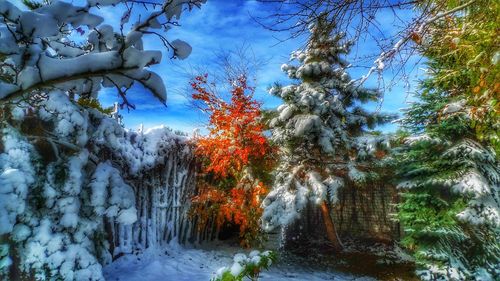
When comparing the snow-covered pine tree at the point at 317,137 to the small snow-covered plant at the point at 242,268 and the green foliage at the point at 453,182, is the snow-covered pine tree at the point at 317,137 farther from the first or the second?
the small snow-covered plant at the point at 242,268

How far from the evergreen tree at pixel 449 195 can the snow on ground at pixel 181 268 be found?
1.47m

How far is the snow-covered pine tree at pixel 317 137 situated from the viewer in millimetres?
7398

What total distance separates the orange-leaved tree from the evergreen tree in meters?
3.41

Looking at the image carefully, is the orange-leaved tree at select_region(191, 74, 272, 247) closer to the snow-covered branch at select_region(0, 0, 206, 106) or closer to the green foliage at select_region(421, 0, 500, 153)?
the green foliage at select_region(421, 0, 500, 153)

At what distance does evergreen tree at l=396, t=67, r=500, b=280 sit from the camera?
19.3 ft

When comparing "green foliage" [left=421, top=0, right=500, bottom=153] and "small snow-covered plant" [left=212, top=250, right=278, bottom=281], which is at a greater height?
"green foliage" [left=421, top=0, right=500, bottom=153]

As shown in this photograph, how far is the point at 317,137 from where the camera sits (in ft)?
25.9

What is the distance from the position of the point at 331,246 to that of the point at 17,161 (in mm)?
8057

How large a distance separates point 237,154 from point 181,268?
282cm

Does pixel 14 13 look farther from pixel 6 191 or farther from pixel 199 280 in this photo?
pixel 199 280

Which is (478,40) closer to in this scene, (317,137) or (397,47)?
(397,47)

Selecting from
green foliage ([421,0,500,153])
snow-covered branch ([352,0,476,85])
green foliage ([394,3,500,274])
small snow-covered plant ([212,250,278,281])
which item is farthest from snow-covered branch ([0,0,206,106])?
green foliage ([394,3,500,274])

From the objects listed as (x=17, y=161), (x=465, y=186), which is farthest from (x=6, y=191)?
(x=465, y=186)

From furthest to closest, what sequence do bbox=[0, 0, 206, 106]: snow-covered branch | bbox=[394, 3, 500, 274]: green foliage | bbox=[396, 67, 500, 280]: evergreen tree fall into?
bbox=[396, 67, 500, 280]: evergreen tree
bbox=[394, 3, 500, 274]: green foliage
bbox=[0, 0, 206, 106]: snow-covered branch
